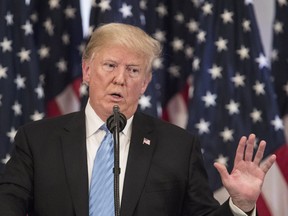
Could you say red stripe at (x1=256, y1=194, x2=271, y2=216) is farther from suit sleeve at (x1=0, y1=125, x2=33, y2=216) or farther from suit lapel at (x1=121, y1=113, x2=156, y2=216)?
suit sleeve at (x1=0, y1=125, x2=33, y2=216)

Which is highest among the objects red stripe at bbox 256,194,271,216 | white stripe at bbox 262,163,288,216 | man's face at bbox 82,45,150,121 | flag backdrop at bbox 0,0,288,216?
man's face at bbox 82,45,150,121

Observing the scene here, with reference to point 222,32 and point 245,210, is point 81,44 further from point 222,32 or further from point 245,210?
point 245,210

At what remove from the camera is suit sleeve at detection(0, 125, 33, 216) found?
7.26ft

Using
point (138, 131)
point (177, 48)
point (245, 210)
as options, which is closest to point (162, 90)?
point (177, 48)

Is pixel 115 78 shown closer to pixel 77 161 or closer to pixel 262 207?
pixel 77 161

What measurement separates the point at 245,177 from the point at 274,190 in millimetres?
1571

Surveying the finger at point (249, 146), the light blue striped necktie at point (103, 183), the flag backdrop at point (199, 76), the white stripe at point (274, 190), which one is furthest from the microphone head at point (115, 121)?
the white stripe at point (274, 190)

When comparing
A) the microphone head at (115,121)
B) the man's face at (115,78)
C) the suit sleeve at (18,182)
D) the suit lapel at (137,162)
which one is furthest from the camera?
the man's face at (115,78)

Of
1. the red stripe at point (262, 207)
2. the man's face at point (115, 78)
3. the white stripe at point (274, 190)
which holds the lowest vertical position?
the red stripe at point (262, 207)

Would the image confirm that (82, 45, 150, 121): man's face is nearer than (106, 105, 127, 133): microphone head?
No

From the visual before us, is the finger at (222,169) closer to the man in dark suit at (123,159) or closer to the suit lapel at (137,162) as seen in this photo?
the man in dark suit at (123,159)

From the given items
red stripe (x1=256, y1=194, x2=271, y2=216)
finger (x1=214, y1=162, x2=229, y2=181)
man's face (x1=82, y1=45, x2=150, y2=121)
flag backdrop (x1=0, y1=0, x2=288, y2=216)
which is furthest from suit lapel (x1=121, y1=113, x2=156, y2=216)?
red stripe (x1=256, y1=194, x2=271, y2=216)

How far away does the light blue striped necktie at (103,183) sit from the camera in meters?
2.28

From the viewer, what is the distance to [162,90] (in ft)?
12.6
